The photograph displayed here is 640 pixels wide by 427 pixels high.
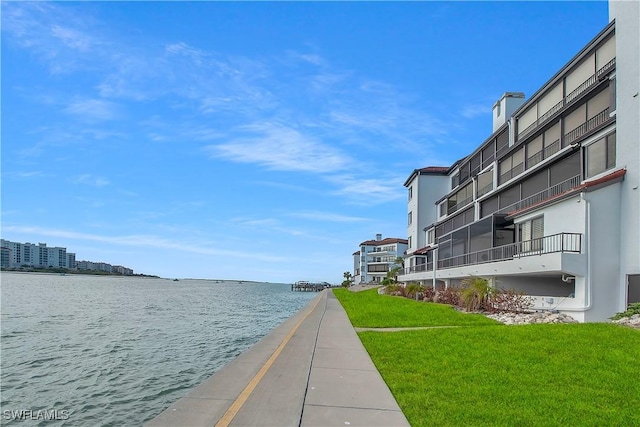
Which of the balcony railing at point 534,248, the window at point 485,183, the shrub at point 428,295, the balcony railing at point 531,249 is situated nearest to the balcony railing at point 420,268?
the balcony railing at point 531,249

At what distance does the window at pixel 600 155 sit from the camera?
20016 mm

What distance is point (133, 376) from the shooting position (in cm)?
1161

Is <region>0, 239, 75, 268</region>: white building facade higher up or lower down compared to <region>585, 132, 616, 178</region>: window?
lower down

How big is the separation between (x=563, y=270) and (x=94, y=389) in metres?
16.2

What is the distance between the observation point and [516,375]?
26.4 feet

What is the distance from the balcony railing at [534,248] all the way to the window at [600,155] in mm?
3811

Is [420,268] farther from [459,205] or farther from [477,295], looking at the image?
[477,295]

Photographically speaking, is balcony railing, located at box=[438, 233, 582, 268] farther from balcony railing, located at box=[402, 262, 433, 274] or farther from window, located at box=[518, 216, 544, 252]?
balcony railing, located at box=[402, 262, 433, 274]

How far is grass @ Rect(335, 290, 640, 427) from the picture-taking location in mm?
5961

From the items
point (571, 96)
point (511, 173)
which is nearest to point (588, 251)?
point (571, 96)

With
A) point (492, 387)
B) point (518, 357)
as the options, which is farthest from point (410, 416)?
point (518, 357)

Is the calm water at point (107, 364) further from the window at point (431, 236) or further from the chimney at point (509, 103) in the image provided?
the window at point (431, 236)

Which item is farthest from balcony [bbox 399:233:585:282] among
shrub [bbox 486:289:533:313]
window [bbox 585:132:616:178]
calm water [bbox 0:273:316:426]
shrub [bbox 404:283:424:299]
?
calm water [bbox 0:273:316:426]

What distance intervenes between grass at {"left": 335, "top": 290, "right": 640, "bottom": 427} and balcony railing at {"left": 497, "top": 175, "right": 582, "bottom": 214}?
12113 mm
